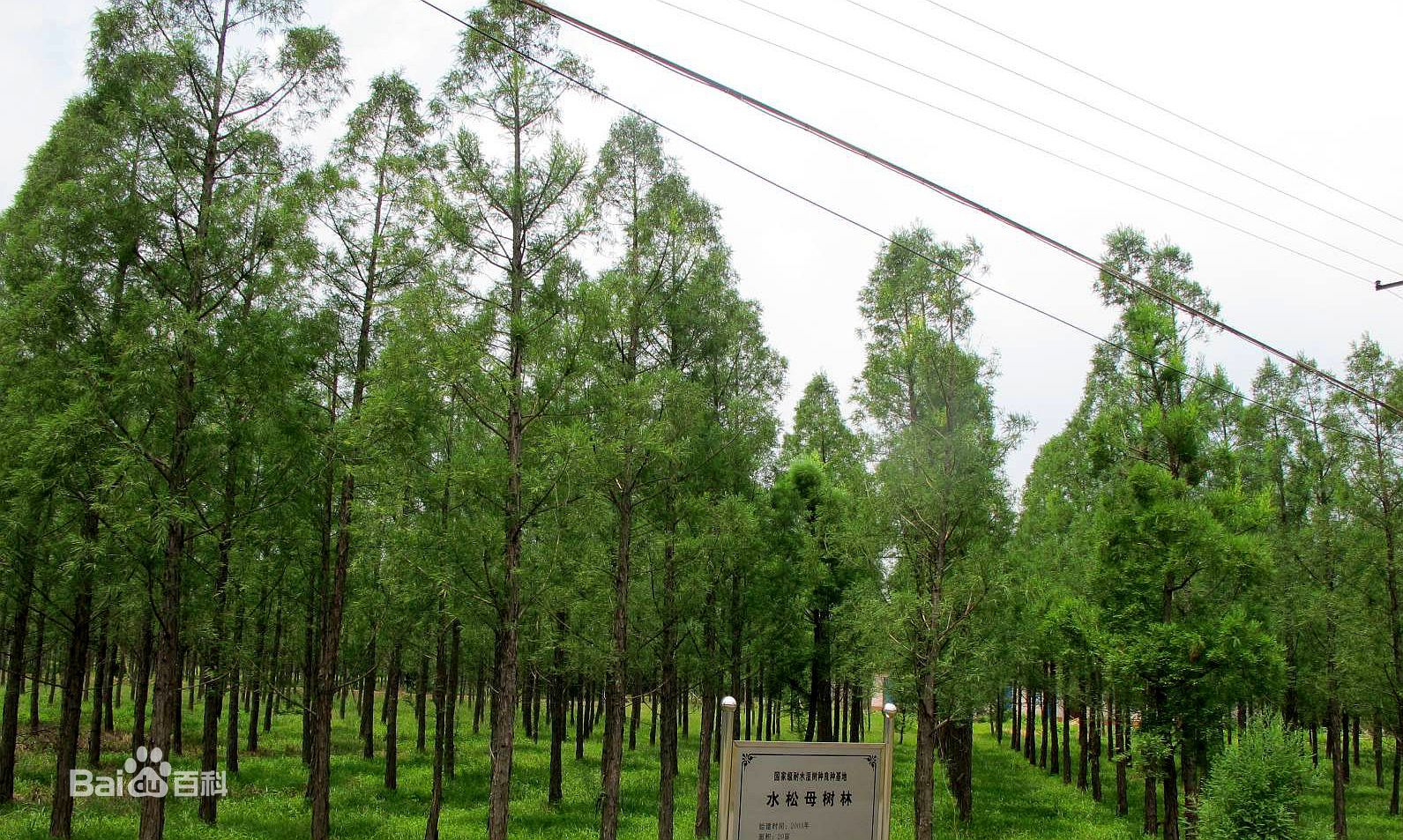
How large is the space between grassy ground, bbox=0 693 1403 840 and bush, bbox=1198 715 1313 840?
0.99m

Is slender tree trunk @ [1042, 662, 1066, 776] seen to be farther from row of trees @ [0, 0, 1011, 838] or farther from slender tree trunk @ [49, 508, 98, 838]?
slender tree trunk @ [49, 508, 98, 838]

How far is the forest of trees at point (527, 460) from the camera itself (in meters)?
11.9

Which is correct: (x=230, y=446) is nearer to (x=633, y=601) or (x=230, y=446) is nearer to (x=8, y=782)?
(x=633, y=601)

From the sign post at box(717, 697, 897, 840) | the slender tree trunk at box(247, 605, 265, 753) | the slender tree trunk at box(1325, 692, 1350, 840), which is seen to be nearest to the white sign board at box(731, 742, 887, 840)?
the sign post at box(717, 697, 897, 840)

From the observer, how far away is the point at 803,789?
810 centimetres

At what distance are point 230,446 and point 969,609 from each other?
1283cm

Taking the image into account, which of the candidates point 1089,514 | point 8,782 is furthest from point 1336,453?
point 8,782

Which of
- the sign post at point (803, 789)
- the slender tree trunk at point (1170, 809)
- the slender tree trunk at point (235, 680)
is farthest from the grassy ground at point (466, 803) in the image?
the sign post at point (803, 789)

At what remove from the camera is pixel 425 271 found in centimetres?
1216

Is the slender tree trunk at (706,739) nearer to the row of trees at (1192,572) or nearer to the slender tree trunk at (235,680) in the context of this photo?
the row of trees at (1192,572)

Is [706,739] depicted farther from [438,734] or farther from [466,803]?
[466,803]

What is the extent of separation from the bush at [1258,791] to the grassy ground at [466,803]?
992 millimetres

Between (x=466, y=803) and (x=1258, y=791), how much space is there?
18.2 metres

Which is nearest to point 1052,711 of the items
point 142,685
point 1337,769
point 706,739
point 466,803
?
point 1337,769
